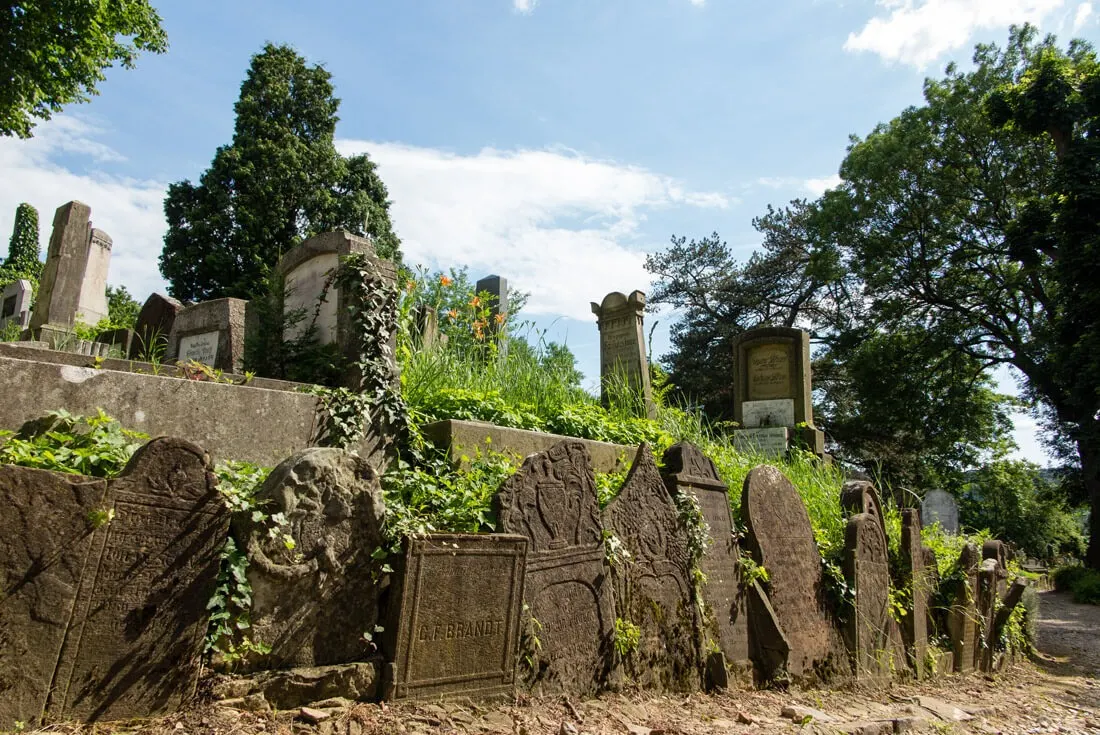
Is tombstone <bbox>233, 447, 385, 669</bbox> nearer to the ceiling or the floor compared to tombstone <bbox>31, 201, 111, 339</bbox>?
nearer to the floor

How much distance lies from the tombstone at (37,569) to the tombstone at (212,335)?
3800 mm

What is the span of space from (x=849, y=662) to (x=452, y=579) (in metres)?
3.27

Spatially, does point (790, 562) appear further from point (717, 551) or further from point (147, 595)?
point (147, 595)

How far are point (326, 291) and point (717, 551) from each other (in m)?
3.67

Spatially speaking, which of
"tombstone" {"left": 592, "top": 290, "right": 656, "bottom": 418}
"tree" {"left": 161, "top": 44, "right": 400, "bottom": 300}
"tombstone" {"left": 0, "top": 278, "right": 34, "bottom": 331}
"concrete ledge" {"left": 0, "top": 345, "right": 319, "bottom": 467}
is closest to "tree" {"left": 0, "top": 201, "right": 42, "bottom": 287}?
"tree" {"left": 161, "top": 44, "right": 400, "bottom": 300}

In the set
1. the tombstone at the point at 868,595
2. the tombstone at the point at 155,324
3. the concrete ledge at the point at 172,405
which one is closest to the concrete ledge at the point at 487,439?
the concrete ledge at the point at 172,405

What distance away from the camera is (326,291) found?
592 cm

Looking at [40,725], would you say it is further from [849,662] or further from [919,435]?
[919,435]

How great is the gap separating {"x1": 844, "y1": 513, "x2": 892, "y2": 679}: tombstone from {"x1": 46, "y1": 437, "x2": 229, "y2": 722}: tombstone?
4199mm

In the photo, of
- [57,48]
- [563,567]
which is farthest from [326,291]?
[57,48]

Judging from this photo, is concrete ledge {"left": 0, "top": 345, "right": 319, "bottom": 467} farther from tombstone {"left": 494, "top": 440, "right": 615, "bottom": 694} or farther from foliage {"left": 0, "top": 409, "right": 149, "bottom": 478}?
tombstone {"left": 494, "top": 440, "right": 615, "bottom": 694}

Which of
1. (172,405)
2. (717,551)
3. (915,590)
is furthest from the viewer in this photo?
(915,590)

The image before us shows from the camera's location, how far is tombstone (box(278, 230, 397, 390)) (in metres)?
5.08

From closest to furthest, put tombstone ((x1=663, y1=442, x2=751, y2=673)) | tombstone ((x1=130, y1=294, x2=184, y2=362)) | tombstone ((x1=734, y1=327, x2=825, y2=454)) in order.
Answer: tombstone ((x1=663, y1=442, x2=751, y2=673)), tombstone ((x1=130, y1=294, x2=184, y2=362)), tombstone ((x1=734, y1=327, x2=825, y2=454))
